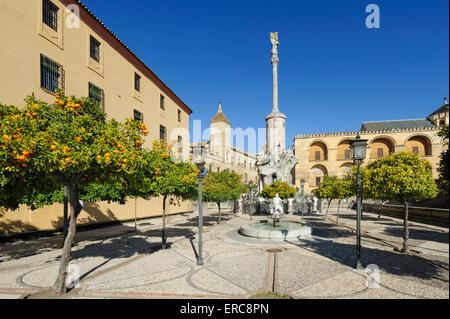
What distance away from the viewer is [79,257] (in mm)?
9125

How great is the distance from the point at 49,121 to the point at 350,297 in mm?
7920

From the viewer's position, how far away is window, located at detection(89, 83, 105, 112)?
16.5 meters

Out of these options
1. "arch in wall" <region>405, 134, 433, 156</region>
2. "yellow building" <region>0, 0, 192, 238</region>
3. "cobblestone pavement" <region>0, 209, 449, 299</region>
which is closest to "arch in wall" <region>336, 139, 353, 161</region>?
"arch in wall" <region>405, 134, 433, 156</region>

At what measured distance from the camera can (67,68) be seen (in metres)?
14.6

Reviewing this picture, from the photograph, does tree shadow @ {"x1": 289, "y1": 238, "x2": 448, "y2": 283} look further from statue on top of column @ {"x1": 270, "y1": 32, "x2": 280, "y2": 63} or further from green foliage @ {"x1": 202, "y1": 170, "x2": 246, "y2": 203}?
statue on top of column @ {"x1": 270, "y1": 32, "x2": 280, "y2": 63}

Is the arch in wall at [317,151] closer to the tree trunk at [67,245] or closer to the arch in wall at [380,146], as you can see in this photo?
the arch in wall at [380,146]

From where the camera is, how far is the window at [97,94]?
54.0 ft

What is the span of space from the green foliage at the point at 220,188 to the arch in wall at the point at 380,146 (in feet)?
129

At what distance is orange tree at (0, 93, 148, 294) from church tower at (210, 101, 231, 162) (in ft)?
164

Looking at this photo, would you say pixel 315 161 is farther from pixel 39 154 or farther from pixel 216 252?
pixel 39 154

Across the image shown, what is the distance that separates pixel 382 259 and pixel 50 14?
69.0 ft

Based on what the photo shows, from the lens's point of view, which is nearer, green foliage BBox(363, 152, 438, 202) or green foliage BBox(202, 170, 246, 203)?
green foliage BBox(363, 152, 438, 202)

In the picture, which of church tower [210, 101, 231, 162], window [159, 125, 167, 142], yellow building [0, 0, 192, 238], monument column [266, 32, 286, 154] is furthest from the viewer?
church tower [210, 101, 231, 162]


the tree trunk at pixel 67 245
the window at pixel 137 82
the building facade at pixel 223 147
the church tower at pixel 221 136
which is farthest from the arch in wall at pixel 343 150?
the tree trunk at pixel 67 245
